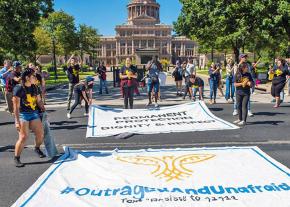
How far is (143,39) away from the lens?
14788cm

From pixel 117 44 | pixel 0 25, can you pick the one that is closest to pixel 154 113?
pixel 0 25

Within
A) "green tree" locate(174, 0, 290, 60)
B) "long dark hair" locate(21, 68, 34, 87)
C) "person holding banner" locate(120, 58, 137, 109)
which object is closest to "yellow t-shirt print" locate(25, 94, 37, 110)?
"long dark hair" locate(21, 68, 34, 87)

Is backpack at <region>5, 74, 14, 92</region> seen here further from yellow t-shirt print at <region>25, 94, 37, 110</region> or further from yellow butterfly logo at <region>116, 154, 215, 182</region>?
yellow butterfly logo at <region>116, 154, 215, 182</region>

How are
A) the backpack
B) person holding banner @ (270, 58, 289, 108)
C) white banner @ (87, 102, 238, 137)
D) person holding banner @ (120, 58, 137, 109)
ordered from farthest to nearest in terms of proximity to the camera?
1. person holding banner @ (270, 58, 289, 108)
2. person holding banner @ (120, 58, 137, 109)
3. the backpack
4. white banner @ (87, 102, 238, 137)

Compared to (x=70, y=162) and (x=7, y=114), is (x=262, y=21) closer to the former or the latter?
(x=7, y=114)

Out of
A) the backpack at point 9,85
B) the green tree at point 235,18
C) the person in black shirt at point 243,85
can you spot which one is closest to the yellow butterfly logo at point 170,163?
the person in black shirt at point 243,85

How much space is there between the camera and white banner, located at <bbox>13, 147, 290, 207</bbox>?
457 cm

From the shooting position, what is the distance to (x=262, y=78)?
95.2ft

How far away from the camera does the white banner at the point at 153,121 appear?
9.30 m

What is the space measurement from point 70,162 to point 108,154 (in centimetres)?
82

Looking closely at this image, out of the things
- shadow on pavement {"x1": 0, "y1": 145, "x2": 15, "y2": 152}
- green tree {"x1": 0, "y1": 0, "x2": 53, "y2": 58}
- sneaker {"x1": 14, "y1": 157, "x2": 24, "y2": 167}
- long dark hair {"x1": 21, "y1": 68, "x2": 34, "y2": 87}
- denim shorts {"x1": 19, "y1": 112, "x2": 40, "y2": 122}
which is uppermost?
green tree {"x1": 0, "y1": 0, "x2": 53, "y2": 58}

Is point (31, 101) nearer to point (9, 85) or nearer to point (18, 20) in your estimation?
point (9, 85)

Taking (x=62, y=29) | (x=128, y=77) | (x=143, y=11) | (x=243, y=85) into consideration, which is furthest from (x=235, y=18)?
(x=143, y=11)

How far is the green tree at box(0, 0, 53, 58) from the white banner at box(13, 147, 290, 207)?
16409mm
